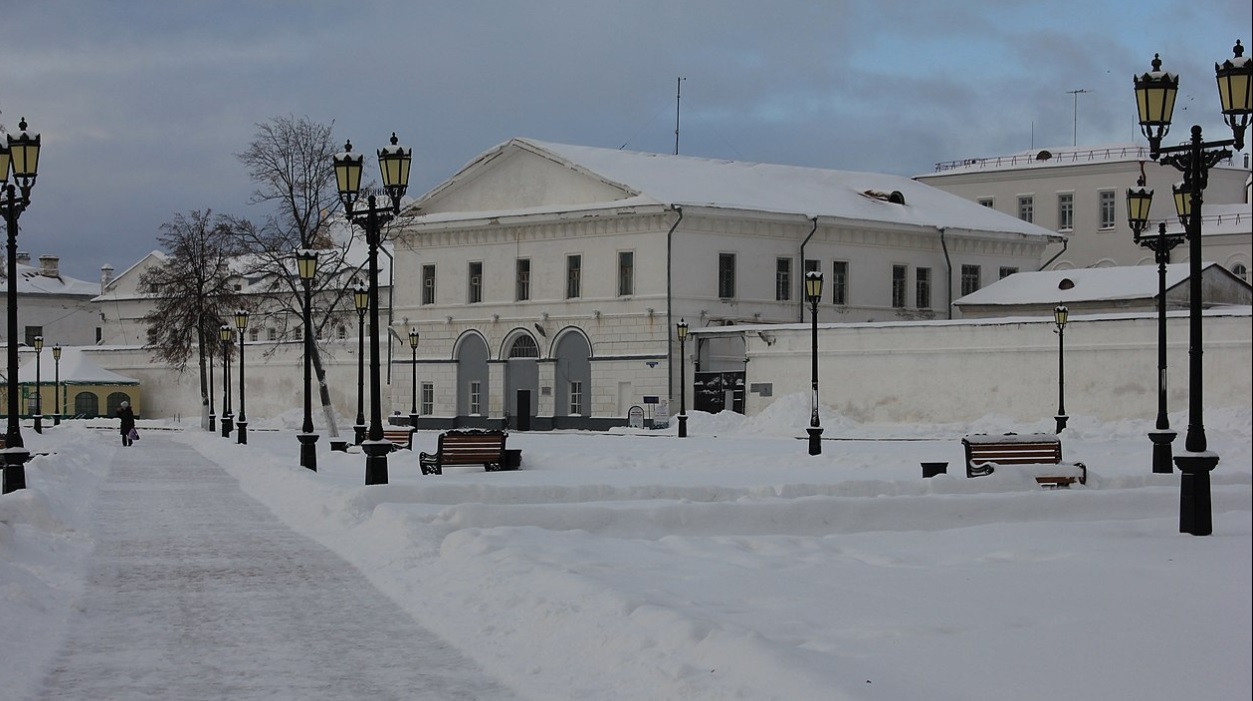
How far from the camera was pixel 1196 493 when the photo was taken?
48.1 feet

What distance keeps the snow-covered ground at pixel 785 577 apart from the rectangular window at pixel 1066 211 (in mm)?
56220

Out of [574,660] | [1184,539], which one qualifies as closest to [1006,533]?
[1184,539]

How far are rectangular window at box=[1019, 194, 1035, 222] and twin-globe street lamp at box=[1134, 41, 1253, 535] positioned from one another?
66.3 m

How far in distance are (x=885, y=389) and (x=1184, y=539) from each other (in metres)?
37.8

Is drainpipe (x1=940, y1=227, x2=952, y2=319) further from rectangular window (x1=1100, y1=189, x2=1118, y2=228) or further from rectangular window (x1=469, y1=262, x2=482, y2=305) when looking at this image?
rectangular window (x1=469, y1=262, x2=482, y2=305)

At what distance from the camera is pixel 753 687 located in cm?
816

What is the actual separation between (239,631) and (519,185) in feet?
176

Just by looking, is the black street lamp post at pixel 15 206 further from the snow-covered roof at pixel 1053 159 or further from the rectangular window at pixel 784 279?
the snow-covered roof at pixel 1053 159

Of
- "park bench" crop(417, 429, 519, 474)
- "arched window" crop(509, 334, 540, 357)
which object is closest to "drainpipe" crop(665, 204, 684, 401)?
"arched window" crop(509, 334, 540, 357)

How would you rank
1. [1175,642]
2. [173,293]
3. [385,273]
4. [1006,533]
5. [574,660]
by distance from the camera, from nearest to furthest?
[1175,642] → [574,660] → [1006,533] → [173,293] → [385,273]

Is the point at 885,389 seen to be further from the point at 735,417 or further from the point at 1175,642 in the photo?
the point at 1175,642

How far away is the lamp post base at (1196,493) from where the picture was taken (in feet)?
47.6

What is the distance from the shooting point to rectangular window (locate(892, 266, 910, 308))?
65312mm

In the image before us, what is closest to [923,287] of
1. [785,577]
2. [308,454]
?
[308,454]
